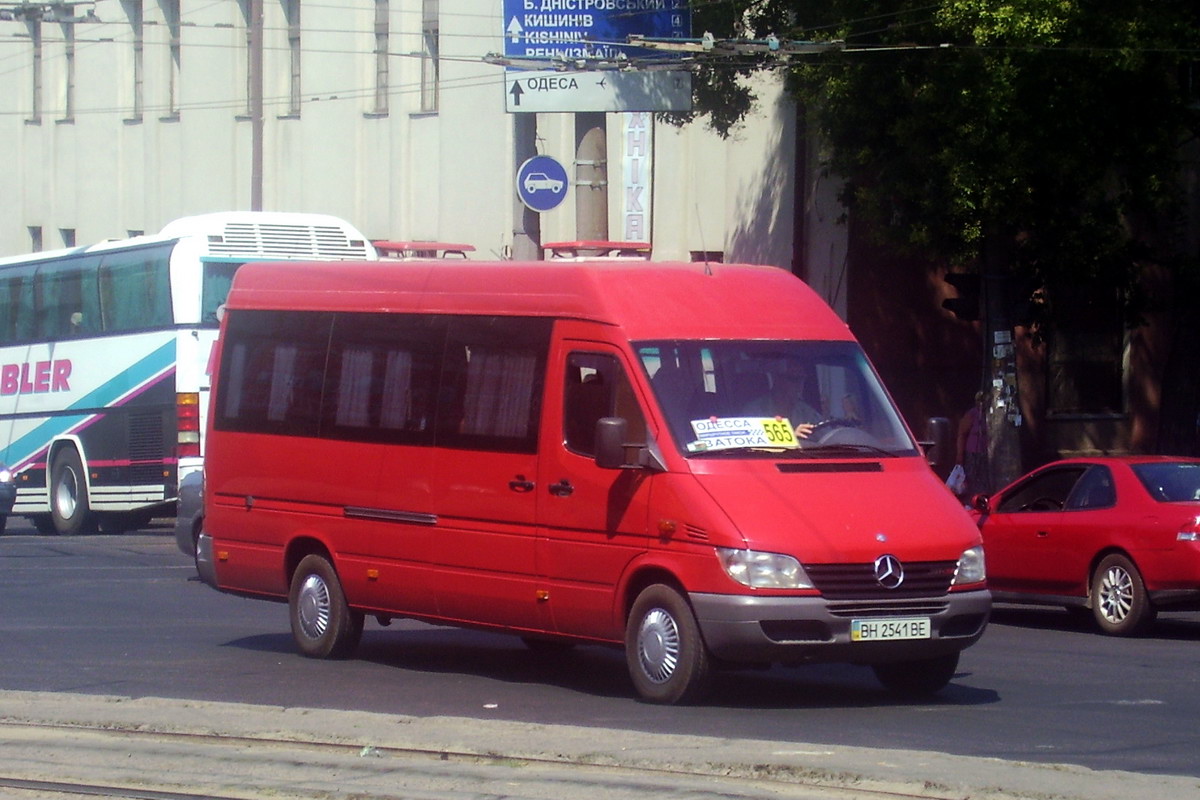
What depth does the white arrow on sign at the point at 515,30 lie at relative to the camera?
22344 mm

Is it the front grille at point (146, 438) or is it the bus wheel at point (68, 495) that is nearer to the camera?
the front grille at point (146, 438)

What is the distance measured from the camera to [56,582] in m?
18.6

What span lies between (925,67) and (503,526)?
1334 cm

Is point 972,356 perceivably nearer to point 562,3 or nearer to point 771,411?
point 562,3

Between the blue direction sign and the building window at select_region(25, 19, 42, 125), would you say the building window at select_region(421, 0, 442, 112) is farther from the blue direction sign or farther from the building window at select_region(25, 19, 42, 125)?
the blue direction sign

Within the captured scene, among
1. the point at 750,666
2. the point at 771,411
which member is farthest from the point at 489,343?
the point at 750,666

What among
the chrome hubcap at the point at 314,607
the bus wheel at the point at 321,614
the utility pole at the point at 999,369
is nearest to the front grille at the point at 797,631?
the bus wheel at the point at 321,614

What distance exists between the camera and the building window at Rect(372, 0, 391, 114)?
125 feet

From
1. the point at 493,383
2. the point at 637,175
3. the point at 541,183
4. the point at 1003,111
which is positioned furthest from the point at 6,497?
the point at 493,383

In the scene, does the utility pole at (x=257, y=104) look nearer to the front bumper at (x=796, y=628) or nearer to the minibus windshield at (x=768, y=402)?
the minibus windshield at (x=768, y=402)

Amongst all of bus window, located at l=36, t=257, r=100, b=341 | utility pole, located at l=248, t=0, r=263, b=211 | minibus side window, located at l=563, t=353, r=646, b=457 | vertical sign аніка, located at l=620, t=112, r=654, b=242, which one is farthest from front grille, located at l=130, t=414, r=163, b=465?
minibus side window, located at l=563, t=353, r=646, b=457

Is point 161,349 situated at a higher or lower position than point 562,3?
lower

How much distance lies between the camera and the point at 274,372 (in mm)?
13234

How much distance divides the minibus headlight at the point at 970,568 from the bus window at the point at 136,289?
50.4ft
